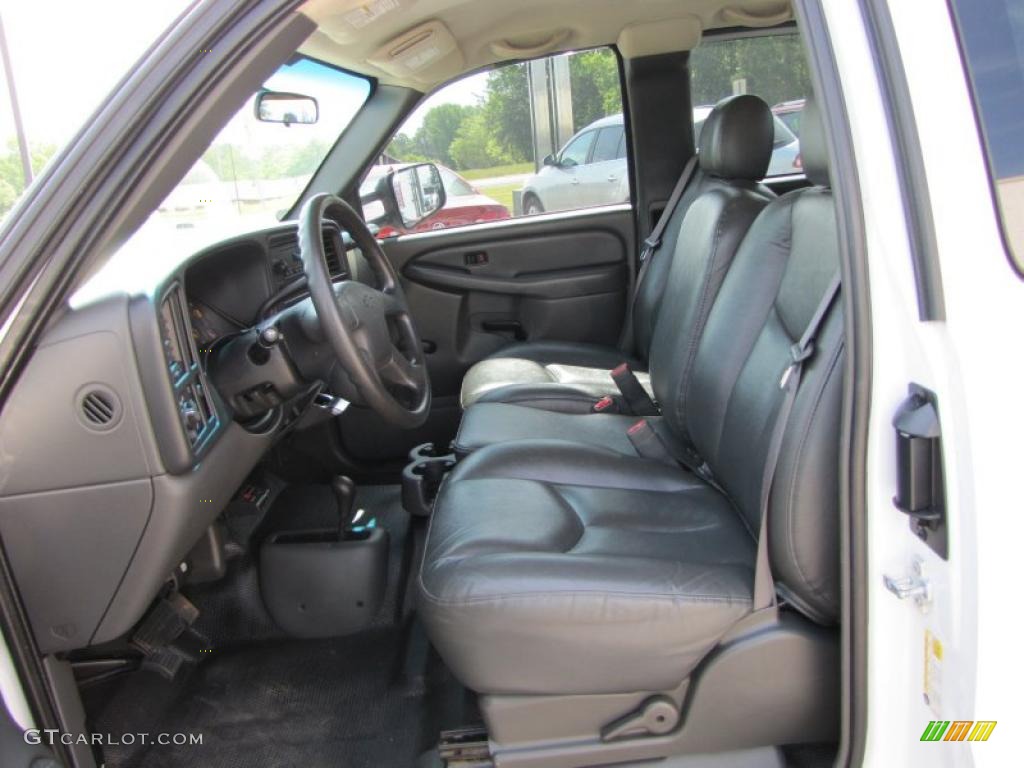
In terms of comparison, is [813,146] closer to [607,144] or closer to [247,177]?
[247,177]

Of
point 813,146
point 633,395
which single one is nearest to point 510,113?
point 633,395

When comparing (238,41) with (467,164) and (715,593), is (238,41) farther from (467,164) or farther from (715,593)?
(467,164)

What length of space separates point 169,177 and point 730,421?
1044mm

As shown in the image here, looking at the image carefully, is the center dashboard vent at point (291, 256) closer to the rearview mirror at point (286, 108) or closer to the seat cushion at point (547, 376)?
the rearview mirror at point (286, 108)

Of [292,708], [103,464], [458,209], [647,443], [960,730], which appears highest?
[458,209]

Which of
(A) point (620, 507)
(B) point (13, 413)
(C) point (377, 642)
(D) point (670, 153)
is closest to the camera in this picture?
(B) point (13, 413)

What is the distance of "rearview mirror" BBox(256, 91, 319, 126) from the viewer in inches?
84.9

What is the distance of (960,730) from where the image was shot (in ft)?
3.04

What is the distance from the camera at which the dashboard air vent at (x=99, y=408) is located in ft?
3.84

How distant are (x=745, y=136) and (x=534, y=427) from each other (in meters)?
0.89

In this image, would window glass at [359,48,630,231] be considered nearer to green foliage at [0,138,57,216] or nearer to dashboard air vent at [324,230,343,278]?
A: dashboard air vent at [324,230,343,278]

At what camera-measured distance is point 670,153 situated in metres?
2.92

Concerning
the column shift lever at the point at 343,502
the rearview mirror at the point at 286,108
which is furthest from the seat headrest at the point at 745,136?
the column shift lever at the point at 343,502

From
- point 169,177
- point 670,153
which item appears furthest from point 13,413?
point 670,153
